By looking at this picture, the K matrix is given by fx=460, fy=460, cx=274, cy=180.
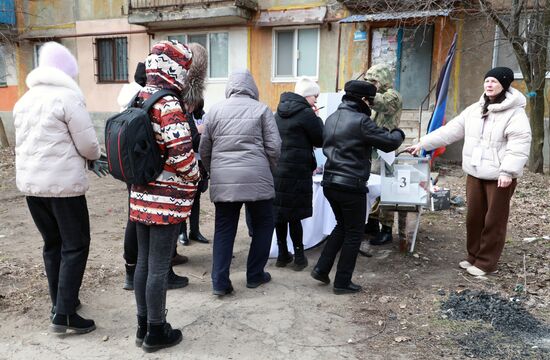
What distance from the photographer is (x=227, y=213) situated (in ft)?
11.6

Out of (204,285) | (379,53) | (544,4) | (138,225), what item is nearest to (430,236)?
(204,285)

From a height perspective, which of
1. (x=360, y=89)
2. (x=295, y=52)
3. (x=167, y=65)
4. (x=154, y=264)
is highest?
(x=295, y=52)

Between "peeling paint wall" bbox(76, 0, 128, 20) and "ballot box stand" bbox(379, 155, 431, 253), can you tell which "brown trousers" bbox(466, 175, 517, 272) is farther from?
"peeling paint wall" bbox(76, 0, 128, 20)

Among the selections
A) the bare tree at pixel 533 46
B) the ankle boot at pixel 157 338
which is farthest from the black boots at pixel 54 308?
the bare tree at pixel 533 46

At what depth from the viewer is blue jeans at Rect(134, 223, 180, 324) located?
8.73ft

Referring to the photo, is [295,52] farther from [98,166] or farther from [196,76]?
[98,166]

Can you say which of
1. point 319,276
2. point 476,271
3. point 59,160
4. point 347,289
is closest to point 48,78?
point 59,160

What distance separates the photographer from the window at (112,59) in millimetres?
14484

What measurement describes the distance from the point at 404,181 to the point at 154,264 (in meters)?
2.48

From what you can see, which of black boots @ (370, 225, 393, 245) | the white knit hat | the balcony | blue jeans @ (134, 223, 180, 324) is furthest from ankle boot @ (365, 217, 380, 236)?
the balcony

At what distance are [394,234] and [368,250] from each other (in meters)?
0.85

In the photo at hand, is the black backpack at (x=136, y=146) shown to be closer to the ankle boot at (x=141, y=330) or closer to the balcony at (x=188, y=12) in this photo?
the ankle boot at (x=141, y=330)

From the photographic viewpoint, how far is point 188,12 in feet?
40.9

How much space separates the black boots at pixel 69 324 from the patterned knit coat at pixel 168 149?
910 millimetres
